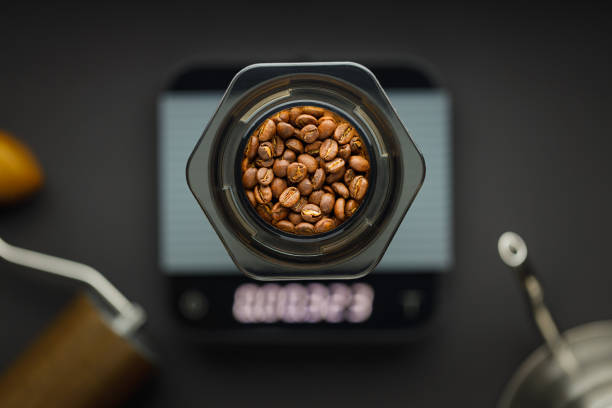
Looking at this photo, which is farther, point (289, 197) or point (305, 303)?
point (305, 303)

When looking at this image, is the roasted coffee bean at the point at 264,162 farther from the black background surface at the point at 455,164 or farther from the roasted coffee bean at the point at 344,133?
the black background surface at the point at 455,164

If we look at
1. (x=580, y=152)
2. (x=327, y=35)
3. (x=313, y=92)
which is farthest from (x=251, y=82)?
(x=580, y=152)

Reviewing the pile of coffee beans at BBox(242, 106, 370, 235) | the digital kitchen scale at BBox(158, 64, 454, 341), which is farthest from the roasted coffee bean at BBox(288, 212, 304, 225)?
the digital kitchen scale at BBox(158, 64, 454, 341)

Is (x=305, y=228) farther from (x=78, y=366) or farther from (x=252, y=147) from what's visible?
(x=78, y=366)

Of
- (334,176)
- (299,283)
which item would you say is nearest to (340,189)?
(334,176)

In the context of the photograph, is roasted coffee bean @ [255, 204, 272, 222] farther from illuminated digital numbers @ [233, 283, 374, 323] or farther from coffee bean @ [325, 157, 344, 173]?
illuminated digital numbers @ [233, 283, 374, 323]

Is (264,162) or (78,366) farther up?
(264,162)
